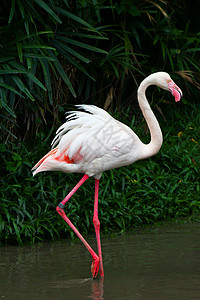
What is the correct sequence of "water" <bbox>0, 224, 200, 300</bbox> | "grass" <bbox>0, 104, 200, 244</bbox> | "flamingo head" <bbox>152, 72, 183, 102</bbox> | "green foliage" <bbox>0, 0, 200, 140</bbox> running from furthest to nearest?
"green foliage" <bbox>0, 0, 200, 140</bbox>, "grass" <bbox>0, 104, 200, 244</bbox>, "flamingo head" <bbox>152, 72, 183, 102</bbox>, "water" <bbox>0, 224, 200, 300</bbox>

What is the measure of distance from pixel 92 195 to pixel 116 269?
5.48 feet

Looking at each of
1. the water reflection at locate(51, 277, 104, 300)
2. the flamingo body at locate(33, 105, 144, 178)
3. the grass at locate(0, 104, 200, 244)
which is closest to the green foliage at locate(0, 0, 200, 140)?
the grass at locate(0, 104, 200, 244)

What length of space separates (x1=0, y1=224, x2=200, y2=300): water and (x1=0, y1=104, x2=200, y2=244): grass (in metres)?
0.26

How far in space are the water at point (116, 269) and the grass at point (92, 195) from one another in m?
0.26

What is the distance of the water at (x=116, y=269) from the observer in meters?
3.92

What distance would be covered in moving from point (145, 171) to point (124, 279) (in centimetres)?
254

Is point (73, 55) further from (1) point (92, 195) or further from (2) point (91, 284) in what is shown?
(2) point (91, 284)

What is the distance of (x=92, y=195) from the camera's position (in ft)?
20.2

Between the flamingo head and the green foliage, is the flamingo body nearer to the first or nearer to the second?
the flamingo head

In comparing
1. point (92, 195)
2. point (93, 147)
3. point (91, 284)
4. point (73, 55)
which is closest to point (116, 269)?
point (91, 284)

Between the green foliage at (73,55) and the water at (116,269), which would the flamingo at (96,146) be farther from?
the green foliage at (73,55)

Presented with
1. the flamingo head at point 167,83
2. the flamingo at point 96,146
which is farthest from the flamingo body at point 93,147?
the flamingo head at point 167,83

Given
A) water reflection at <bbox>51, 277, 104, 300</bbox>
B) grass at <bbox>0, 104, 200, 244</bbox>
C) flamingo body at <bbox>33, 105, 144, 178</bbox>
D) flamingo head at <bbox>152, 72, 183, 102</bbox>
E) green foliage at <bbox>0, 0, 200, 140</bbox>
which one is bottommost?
water reflection at <bbox>51, 277, 104, 300</bbox>

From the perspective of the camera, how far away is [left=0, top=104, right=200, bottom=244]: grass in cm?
569
